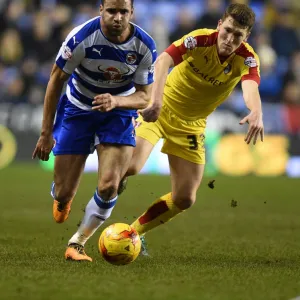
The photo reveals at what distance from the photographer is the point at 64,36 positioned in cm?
1962

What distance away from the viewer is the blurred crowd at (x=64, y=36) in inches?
764

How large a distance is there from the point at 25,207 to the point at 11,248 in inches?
165

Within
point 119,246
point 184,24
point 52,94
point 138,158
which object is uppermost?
point 52,94

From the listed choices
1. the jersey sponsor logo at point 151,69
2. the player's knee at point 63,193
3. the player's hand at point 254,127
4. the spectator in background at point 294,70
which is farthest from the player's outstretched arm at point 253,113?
the spectator in background at point 294,70

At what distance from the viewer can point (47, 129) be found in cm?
734

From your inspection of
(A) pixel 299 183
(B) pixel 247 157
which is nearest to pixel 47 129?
(A) pixel 299 183

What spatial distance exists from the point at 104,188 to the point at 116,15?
4.77ft

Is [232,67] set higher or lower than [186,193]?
higher

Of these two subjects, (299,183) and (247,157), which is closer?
(299,183)

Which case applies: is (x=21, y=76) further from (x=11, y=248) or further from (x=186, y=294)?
(x=186, y=294)

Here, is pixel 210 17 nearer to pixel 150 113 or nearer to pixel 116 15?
pixel 150 113

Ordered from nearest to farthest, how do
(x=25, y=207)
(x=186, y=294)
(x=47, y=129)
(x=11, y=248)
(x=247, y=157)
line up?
(x=186, y=294)
(x=47, y=129)
(x=11, y=248)
(x=25, y=207)
(x=247, y=157)

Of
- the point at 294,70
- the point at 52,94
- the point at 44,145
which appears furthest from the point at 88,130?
the point at 294,70

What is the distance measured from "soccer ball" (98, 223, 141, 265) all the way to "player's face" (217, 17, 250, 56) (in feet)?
6.36
